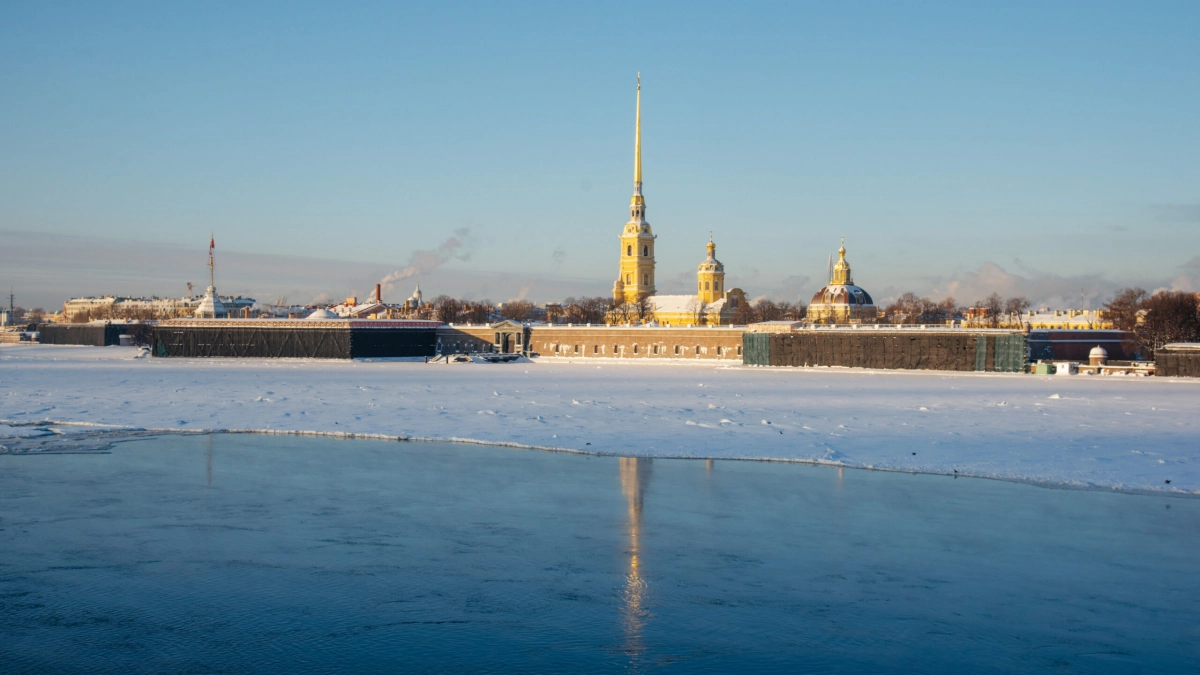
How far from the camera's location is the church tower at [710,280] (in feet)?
461

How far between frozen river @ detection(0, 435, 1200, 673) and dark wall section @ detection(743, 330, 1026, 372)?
43.7 meters

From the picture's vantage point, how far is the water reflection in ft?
34.8

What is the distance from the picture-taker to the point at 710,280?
141m

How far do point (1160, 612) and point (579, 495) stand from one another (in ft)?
31.0

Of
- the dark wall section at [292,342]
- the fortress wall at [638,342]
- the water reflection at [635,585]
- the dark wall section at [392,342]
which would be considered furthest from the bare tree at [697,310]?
the water reflection at [635,585]

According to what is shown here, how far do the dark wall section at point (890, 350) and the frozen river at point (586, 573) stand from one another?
143 ft

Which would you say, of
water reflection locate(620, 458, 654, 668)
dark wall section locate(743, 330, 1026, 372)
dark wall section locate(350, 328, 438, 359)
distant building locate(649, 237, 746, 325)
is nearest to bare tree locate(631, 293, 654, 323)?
distant building locate(649, 237, 746, 325)

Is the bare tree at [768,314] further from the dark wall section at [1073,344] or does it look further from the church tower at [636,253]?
the dark wall section at [1073,344]

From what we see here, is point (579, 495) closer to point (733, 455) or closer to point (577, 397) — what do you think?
point (733, 455)

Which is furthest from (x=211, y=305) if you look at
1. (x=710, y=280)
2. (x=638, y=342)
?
(x=710, y=280)

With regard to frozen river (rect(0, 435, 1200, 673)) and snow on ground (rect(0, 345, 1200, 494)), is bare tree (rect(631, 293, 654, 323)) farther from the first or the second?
frozen river (rect(0, 435, 1200, 673))

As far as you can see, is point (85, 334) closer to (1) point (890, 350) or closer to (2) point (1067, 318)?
(1) point (890, 350)

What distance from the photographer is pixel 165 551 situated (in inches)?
554

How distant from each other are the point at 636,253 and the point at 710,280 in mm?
11088
